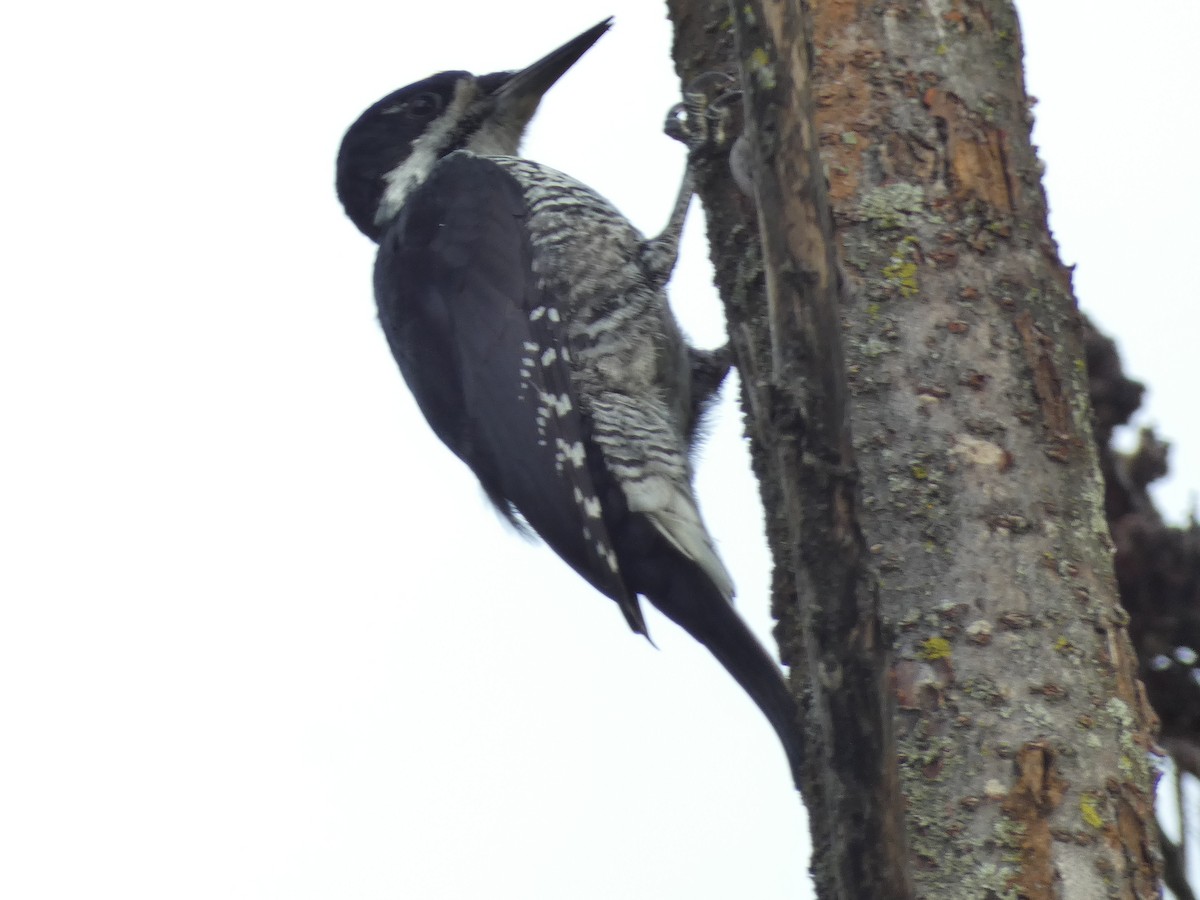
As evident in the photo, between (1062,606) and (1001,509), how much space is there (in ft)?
0.43

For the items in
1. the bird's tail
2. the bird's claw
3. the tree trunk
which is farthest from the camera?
the bird's claw

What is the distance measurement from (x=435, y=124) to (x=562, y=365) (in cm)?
→ 108

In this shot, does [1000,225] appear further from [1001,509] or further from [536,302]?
[536,302]

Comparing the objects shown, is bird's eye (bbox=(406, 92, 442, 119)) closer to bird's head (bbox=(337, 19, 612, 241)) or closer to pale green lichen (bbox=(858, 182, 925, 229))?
bird's head (bbox=(337, 19, 612, 241))

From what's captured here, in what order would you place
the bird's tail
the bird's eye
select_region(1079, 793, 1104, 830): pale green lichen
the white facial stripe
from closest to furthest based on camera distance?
select_region(1079, 793, 1104, 830): pale green lichen → the bird's tail → the white facial stripe → the bird's eye

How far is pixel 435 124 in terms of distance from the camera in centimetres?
350

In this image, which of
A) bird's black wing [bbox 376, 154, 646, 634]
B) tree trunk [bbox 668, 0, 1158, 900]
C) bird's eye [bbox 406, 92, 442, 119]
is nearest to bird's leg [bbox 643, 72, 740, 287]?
tree trunk [bbox 668, 0, 1158, 900]

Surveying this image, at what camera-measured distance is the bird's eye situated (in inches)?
138

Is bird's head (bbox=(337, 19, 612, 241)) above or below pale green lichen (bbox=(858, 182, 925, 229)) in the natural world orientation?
above

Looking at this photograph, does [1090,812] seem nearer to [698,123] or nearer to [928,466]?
[928,466]

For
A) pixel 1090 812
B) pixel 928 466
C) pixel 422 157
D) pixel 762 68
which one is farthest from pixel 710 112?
pixel 422 157

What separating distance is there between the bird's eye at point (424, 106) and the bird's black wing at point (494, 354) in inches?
17.5

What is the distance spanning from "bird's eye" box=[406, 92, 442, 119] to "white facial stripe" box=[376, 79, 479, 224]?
23 mm

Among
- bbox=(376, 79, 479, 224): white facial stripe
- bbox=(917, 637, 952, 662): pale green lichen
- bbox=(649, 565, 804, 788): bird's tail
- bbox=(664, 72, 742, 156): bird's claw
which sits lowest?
bbox=(917, 637, 952, 662): pale green lichen
